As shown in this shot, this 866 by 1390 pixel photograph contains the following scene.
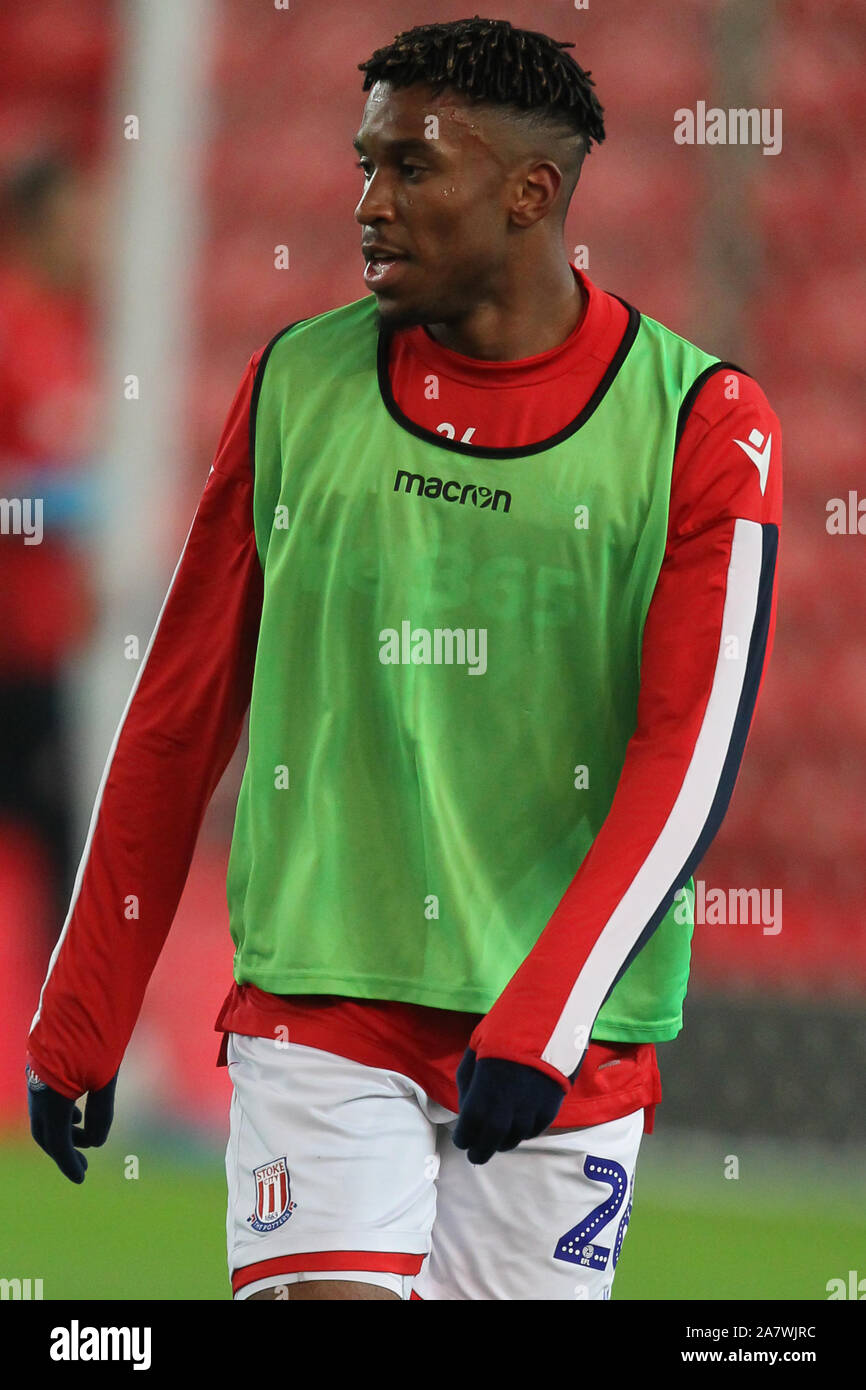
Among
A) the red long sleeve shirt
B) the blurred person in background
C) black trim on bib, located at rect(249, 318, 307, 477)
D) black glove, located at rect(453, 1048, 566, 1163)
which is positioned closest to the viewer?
black glove, located at rect(453, 1048, 566, 1163)

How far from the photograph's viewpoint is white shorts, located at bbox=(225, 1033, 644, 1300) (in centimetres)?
164

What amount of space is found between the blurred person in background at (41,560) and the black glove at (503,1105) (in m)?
2.58

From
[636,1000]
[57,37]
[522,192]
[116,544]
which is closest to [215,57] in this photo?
[57,37]

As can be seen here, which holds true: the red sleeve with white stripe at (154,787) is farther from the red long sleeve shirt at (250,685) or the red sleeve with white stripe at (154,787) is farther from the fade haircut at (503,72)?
the fade haircut at (503,72)

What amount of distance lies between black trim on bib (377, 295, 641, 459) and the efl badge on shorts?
0.62 m

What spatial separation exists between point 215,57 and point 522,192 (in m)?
2.74

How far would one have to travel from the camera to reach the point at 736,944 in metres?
3.83

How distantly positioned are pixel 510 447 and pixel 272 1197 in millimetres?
661

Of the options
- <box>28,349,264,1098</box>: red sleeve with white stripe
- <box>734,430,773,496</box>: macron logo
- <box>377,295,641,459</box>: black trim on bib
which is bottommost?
<box>28,349,264,1098</box>: red sleeve with white stripe

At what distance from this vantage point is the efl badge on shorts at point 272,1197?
1.65m

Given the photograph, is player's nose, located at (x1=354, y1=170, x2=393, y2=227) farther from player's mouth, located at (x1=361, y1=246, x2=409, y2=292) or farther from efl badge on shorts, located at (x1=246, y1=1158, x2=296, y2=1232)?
efl badge on shorts, located at (x1=246, y1=1158, x2=296, y2=1232)

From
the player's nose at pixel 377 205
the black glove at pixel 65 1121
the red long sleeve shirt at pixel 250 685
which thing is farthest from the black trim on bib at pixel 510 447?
the black glove at pixel 65 1121

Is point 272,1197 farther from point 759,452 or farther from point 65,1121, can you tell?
point 759,452

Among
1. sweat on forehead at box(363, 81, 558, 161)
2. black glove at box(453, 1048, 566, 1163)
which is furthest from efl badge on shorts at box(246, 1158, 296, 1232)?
sweat on forehead at box(363, 81, 558, 161)
